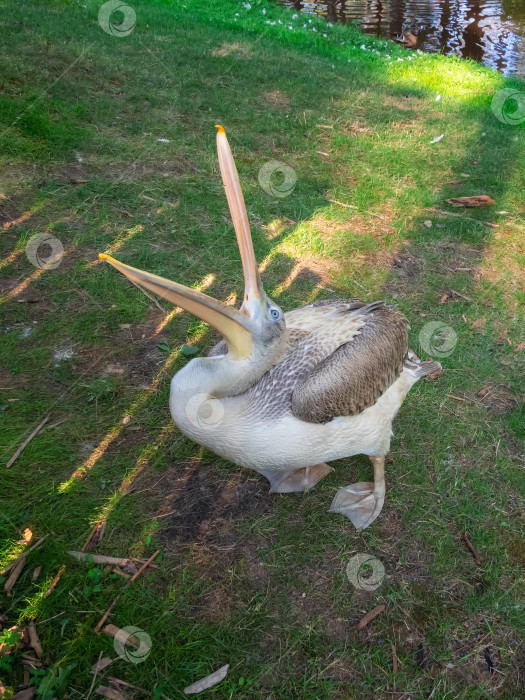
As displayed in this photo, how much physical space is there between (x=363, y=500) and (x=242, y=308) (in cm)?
140

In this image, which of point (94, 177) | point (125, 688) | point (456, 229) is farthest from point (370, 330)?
point (94, 177)

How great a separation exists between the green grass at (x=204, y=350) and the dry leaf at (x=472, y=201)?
0.42 ft

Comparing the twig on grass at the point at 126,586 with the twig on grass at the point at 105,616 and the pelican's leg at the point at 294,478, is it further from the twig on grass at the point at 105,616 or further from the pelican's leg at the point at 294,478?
the pelican's leg at the point at 294,478

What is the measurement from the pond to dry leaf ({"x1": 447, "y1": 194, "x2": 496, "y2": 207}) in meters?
5.74

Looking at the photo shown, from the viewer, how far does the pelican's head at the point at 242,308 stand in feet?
7.29

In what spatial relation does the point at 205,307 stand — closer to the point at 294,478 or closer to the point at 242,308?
the point at 242,308

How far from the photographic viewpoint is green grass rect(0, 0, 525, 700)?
2516 mm

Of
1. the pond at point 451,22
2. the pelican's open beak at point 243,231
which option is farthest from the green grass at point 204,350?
the pond at point 451,22

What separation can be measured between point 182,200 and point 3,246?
173 centimetres

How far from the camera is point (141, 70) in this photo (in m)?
7.31

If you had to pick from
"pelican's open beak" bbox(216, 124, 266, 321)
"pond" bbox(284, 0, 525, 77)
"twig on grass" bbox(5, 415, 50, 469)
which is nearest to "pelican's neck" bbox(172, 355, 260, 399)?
"pelican's open beak" bbox(216, 124, 266, 321)

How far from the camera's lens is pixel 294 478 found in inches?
124

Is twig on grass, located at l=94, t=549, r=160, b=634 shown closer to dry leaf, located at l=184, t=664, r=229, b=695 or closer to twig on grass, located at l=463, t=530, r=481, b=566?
dry leaf, located at l=184, t=664, r=229, b=695

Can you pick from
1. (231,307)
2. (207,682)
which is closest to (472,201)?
(231,307)
